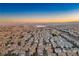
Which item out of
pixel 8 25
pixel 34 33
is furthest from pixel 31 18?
pixel 8 25

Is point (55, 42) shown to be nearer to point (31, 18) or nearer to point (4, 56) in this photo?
point (31, 18)

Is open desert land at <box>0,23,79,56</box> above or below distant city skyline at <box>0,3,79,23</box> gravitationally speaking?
below

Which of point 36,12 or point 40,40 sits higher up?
point 36,12

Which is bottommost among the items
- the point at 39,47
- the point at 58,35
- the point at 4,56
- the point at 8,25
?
the point at 4,56

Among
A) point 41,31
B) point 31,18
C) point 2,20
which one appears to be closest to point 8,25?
point 2,20

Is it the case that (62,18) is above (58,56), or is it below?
above

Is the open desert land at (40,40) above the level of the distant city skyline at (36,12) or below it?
below

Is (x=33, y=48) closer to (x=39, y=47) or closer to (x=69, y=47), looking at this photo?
(x=39, y=47)
